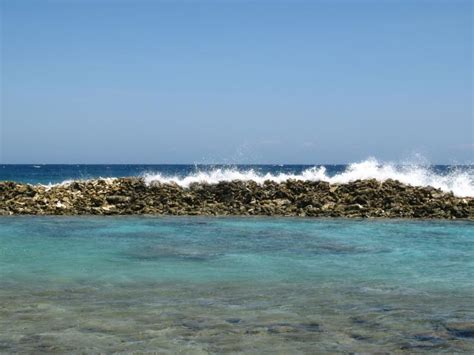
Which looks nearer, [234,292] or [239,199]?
[234,292]

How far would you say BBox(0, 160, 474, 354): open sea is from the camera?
274 inches

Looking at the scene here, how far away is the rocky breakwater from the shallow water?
625 centimetres

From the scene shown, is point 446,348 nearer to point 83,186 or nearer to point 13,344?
point 13,344

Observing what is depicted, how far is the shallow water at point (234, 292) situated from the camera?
6.97m

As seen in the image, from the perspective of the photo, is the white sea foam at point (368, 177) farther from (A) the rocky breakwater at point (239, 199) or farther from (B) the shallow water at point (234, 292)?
(B) the shallow water at point (234, 292)

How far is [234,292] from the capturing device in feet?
32.1

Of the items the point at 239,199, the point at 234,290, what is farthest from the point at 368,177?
the point at 234,290

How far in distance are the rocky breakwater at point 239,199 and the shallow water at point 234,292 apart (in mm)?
6248

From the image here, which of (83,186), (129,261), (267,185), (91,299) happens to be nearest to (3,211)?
(83,186)

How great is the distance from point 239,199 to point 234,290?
17272mm

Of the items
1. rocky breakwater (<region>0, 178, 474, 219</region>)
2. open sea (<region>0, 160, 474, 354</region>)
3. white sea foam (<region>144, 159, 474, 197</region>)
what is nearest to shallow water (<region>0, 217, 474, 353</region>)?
open sea (<region>0, 160, 474, 354</region>)

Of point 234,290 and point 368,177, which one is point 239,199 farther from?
point 234,290

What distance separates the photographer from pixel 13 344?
263 inches

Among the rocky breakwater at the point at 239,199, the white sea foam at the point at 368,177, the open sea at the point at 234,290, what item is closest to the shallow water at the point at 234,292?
the open sea at the point at 234,290
